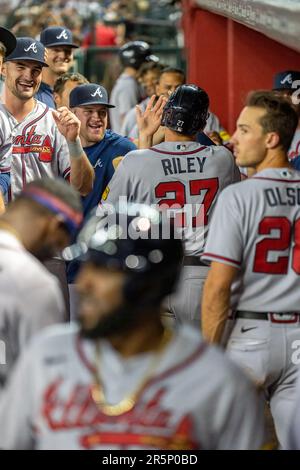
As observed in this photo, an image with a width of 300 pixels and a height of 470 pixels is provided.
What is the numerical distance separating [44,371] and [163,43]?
60.8ft

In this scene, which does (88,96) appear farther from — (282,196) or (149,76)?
(149,76)

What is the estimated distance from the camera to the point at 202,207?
572 cm

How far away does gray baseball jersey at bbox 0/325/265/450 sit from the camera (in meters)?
2.99

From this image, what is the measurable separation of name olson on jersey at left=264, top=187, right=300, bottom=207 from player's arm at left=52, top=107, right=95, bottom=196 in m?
1.70

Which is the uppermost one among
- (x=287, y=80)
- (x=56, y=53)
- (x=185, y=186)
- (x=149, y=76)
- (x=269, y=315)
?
(x=56, y=53)

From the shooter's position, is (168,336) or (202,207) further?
(202,207)

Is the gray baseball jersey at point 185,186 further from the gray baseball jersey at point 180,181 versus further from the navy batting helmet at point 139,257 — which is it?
the navy batting helmet at point 139,257

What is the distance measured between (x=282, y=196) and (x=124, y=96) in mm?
7743

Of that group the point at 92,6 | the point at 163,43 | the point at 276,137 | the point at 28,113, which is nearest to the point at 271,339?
the point at 276,137

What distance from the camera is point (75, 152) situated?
616 cm

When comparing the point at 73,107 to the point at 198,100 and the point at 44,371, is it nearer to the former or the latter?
the point at 198,100

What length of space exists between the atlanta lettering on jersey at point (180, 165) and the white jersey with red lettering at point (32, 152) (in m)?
1.14

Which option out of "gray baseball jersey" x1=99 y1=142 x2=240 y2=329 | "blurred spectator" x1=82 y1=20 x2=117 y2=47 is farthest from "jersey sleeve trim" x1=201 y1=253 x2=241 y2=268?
"blurred spectator" x1=82 y1=20 x2=117 y2=47

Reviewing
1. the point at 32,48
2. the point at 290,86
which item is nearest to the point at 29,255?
the point at 290,86
